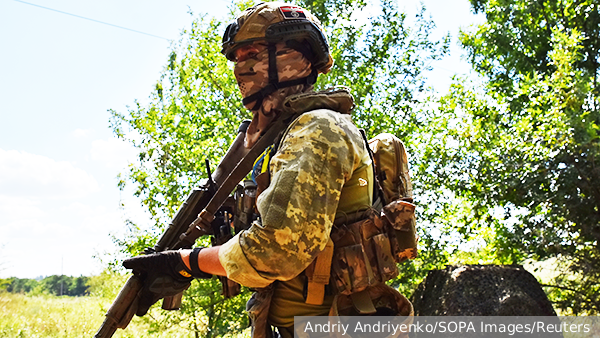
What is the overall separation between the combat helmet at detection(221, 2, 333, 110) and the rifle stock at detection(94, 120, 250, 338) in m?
0.54

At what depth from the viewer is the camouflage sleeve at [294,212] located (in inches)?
67.9

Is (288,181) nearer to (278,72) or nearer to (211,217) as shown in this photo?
(278,72)

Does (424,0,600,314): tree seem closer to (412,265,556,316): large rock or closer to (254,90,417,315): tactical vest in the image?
(412,265,556,316): large rock

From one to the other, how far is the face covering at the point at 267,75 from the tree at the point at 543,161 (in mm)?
5669

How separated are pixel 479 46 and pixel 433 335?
242 inches

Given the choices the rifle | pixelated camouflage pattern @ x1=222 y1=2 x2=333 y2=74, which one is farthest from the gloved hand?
pixelated camouflage pattern @ x1=222 y1=2 x2=333 y2=74

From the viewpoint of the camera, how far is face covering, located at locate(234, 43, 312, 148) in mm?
2330

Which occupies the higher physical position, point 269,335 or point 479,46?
point 479,46

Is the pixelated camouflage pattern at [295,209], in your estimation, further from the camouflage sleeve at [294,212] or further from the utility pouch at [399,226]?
the utility pouch at [399,226]

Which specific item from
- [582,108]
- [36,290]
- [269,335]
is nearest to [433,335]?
[582,108]

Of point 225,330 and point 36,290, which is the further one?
point 36,290

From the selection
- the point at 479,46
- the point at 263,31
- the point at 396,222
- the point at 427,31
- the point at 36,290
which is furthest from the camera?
the point at 36,290

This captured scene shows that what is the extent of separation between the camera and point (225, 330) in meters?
7.45

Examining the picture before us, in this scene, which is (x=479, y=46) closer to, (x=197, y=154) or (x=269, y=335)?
(x=197, y=154)
